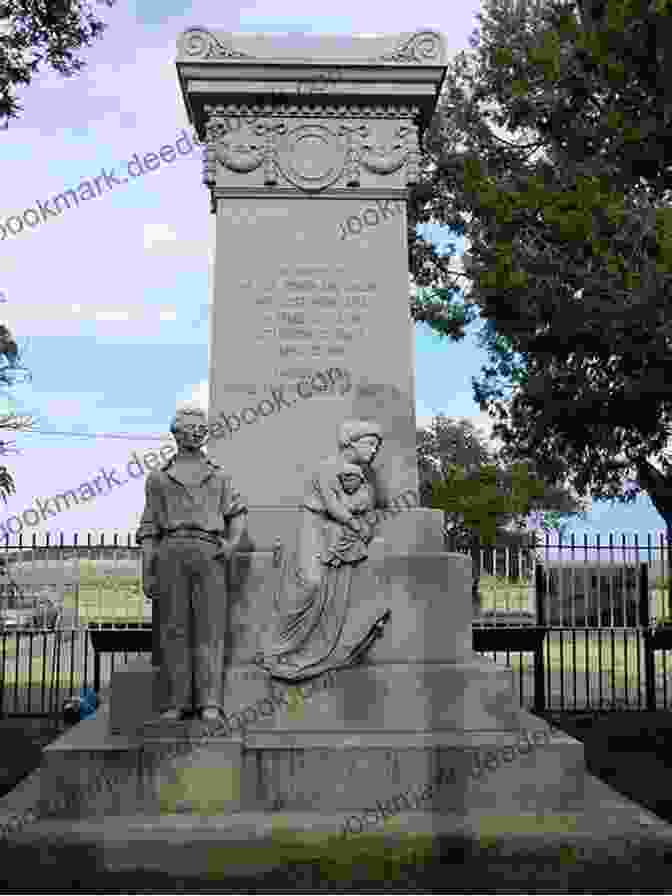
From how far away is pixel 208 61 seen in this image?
8.55m

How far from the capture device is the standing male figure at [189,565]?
717cm

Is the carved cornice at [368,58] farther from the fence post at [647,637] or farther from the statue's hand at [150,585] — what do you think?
the fence post at [647,637]

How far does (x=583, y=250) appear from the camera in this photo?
19.2 metres

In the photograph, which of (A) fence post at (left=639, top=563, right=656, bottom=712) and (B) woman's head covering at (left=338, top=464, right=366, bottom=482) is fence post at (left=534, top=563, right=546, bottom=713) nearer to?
(A) fence post at (left=639, top=563, right=656, bottom=712)

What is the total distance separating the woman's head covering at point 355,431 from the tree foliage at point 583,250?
1079 centimetres

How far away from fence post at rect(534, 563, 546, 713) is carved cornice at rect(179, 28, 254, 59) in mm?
9461

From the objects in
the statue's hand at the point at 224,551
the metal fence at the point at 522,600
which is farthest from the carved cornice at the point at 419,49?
the metal fence at the point at 522,600

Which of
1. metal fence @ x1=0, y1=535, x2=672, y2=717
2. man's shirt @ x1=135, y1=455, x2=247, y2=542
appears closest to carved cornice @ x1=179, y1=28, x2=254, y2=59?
man's shirt @ x1=135, y1=455, x2=247, y2=542

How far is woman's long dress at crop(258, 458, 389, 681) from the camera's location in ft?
24.2

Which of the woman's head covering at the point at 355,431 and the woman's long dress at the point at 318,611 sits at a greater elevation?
the woman's head covering at the point at 355,431

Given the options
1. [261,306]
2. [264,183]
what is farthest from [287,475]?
[264,183]

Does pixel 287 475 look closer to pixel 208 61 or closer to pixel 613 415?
pixel 208 61

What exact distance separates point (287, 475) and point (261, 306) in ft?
4.17

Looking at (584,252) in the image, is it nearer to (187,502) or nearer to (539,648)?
(539,648)
